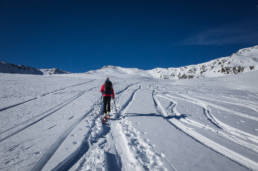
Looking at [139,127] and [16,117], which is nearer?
[139,127]

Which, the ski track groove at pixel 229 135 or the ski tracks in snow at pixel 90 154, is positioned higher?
the ski tracks in snow at pixel 90 154

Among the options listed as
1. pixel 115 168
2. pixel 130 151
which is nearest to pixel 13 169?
pixel 115 168

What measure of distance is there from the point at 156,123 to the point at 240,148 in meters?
3.07

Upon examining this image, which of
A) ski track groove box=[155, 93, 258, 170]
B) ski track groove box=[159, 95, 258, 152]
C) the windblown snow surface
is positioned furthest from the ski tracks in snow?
ski track groove box=[159, 95, 258, 152]

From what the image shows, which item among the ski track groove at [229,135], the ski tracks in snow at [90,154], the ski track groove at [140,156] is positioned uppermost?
the ski tracks in snow at [90,154]

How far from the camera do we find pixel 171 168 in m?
3.05

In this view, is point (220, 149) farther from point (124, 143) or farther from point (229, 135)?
point (124, 143)

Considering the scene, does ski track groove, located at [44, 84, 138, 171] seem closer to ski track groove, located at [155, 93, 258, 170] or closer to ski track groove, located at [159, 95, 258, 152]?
ski track groove, located at [155, 93, 258, 170]

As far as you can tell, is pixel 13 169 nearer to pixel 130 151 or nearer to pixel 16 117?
pixel 130 151

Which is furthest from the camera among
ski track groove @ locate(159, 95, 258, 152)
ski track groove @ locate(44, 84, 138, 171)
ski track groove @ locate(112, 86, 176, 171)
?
ski track groove @ locate(159, 95, 258, 152)

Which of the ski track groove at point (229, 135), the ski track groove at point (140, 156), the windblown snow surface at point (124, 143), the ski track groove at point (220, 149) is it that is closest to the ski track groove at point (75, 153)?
the windblown snow surface at point (124, 143)

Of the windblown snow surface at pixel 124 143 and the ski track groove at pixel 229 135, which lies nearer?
the windblown snow surface at pixel 124 143

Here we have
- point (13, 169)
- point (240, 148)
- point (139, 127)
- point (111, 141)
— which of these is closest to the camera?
point (13, 169)

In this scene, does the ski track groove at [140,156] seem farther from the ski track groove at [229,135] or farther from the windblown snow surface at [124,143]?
the ski track groove at [229,135]
